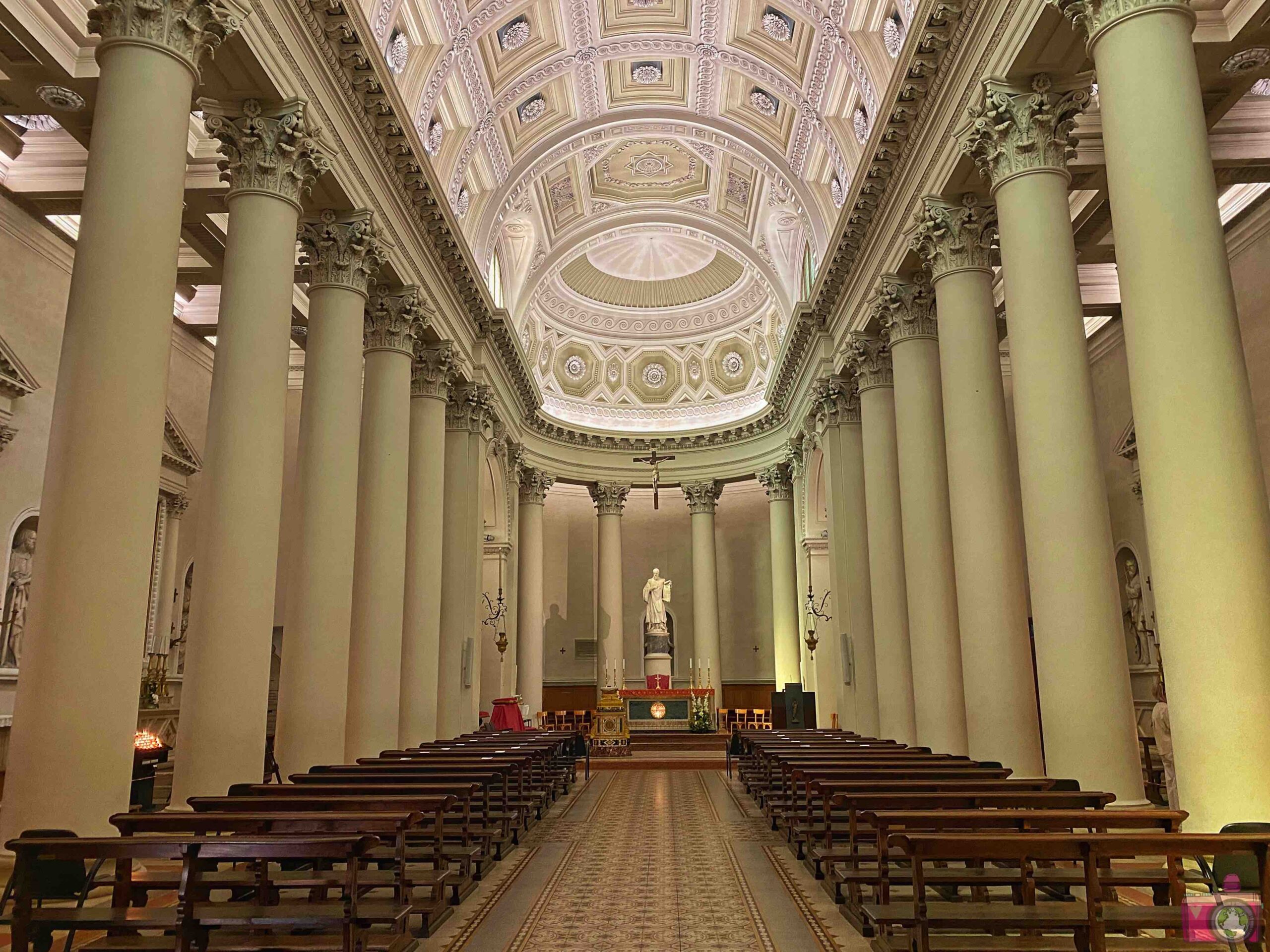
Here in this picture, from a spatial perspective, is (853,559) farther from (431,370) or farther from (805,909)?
(805,909)

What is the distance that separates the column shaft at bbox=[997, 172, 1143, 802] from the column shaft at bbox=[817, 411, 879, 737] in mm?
7938

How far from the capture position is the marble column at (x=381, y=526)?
1380 centimetres

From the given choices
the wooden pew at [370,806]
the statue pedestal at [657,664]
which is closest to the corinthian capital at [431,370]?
the wooden pew at [370,806]

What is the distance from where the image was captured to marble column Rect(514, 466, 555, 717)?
89.7 feet

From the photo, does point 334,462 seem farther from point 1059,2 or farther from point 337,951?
point 1059,2

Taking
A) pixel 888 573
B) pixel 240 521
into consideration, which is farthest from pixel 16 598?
pixel 888 573

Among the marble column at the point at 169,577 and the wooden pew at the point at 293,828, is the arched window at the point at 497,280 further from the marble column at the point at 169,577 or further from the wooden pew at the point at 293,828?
the wooden pew at the point at 293,828

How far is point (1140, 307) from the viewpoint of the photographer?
7582mm

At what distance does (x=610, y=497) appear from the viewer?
30.8 m

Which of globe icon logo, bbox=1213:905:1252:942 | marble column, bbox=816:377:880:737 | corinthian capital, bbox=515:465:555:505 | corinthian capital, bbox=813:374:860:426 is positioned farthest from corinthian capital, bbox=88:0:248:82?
corinthian capital, bbox=515:465:555:505

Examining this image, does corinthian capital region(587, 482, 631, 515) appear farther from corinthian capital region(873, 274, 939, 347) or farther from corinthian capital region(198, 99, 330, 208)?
corinthian capital region(198, 99, 330, 208)

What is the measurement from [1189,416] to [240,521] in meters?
8.61

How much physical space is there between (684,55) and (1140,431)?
1613cm

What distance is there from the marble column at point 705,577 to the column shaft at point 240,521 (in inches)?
808
